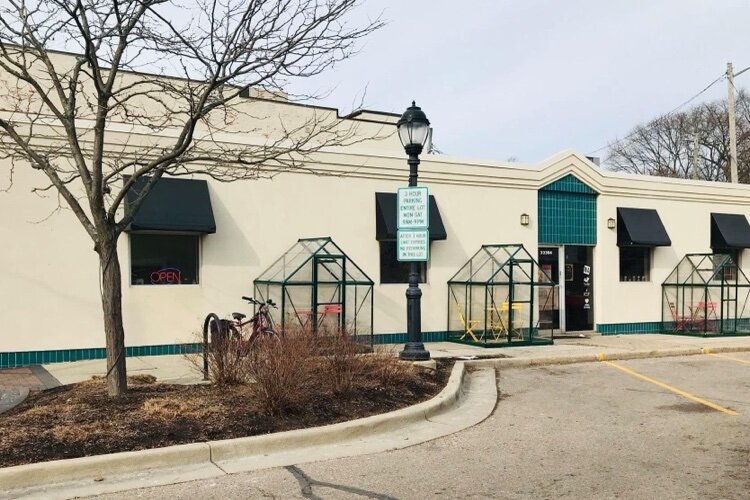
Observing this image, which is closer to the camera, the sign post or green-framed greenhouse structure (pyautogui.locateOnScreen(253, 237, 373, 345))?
the sign post

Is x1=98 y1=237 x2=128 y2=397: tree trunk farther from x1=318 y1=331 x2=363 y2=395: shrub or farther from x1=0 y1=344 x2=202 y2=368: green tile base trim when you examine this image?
x1=0 y1=344 x2=202 y2=368: green tile base trim

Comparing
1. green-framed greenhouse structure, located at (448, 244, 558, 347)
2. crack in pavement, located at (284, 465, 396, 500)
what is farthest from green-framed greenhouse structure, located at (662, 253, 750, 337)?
crack in pavement, located at (284, 465, 396, 500)

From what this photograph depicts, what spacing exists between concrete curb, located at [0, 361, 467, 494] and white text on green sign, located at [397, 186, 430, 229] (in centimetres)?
463

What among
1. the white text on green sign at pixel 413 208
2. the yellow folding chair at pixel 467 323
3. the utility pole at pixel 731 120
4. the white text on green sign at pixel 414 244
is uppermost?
the utility pole at pixel 731 120

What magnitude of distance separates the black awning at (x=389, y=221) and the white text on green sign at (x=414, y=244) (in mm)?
2828

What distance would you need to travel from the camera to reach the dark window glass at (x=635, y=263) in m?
18.8

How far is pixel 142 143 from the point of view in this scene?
12766 millimetres

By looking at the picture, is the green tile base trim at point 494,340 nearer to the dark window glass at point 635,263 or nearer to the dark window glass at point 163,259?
the dark window glass at point 635,263

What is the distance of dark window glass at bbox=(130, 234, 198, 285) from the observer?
12.8 metres

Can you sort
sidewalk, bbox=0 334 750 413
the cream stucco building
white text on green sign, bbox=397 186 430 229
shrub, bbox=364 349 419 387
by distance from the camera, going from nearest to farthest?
shrub, bbox=364 349 419 387
sidewalk, bbox=0 334 750 413
white text on green sign, bbox=397 186 430 229
the cream stucco building

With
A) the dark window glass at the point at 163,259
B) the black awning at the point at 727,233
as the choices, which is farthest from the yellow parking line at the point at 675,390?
the black awning at the point at 727,233

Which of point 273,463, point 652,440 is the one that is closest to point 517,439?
point 652,440

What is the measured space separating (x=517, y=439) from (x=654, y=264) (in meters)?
13.4

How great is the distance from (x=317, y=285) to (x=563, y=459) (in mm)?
7705
